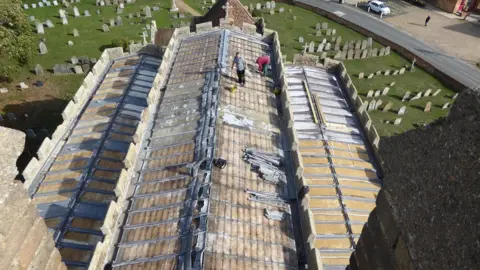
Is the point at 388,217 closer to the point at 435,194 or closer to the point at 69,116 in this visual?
the point at 435,194

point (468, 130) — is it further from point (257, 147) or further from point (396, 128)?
point (396, 128)

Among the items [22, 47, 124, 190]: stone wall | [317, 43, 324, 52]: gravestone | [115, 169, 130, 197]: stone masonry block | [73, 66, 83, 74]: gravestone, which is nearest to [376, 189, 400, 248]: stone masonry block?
[115, 169, 130, 197]: stone masonry block

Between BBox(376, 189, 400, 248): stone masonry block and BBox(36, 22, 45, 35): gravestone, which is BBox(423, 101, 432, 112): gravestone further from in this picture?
BBox(36, 22, 45, 35): gravestone

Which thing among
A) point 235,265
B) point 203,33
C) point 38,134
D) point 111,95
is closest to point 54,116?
point 38,134

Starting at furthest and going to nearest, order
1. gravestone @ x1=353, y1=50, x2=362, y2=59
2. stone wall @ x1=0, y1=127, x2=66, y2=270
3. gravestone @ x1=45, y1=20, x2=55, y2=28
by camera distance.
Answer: gravestone @ x1=45, y1=20, x2=55, y2=28
gravestone @ x1=353, y1=50, x2=362, y2=59
stone wall @ x1=0, y1=127, x2=66, y2=270

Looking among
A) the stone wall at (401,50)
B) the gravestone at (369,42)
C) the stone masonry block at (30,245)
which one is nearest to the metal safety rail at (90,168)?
the stone masonry block at (30,245)

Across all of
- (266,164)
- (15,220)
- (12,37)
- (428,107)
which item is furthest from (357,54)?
(15,220)
